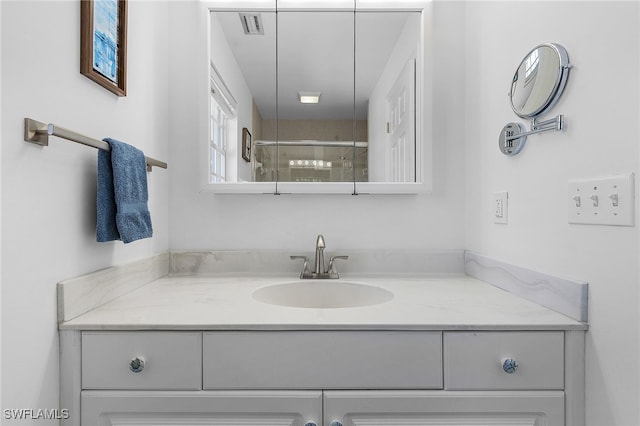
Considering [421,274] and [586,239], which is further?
[421,274]

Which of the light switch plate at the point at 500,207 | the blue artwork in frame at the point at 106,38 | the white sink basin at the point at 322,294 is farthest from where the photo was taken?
the white sink basin at the point at 322,294

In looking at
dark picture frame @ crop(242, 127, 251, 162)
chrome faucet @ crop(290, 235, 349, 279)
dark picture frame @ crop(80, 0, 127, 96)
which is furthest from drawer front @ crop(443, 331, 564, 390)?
dark picture frame @ crop(80, 0, 127, 96)

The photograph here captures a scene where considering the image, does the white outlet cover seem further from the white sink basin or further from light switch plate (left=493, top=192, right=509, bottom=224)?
the white sink basin

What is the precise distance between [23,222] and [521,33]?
137 cm

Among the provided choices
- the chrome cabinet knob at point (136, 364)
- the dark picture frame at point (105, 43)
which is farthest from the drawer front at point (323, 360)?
the dark picture frame at point (105, 43)

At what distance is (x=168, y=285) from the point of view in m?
1.31

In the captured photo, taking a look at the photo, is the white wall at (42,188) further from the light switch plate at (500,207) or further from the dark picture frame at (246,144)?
the light switch plate at (500,207)

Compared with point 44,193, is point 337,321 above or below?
below

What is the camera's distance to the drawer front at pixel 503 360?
0.90m

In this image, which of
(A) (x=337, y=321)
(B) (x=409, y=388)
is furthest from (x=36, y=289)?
(B) (x=409, y=388)

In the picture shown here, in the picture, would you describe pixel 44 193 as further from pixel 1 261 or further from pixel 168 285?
A: pixel 168 285

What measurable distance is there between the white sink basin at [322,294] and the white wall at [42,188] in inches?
21.6

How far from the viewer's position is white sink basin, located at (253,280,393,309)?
1.33 m

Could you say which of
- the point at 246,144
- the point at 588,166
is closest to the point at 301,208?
the point at 246,144
